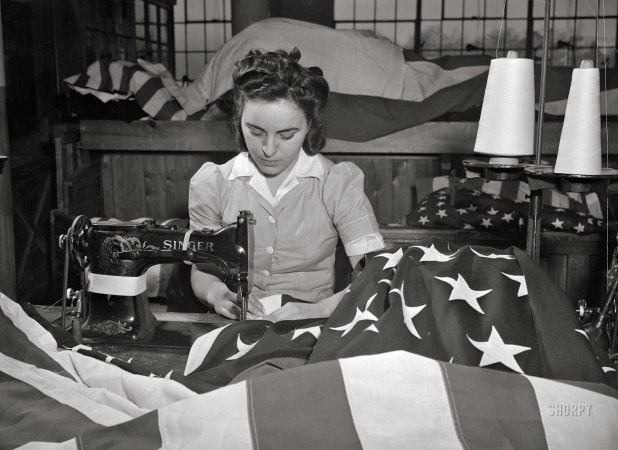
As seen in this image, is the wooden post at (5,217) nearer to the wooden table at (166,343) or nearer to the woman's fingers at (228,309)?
the wooden table at (166,343)

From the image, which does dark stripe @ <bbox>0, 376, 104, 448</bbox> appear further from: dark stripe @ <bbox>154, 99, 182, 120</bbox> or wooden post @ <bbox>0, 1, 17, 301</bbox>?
dark stripe @ <bbox>154, 99, 182, 120</bbox>

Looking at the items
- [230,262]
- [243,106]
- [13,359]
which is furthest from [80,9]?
[13,359]

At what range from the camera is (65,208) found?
12.5ft

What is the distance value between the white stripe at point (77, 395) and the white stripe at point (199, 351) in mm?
243

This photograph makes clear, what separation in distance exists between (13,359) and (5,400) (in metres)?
0.15

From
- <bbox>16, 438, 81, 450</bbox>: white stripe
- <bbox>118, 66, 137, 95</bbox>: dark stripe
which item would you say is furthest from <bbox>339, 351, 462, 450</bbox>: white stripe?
<bbox>118, 66, 137, 95</bbox>: dark stripe

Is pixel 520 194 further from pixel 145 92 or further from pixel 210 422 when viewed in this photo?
pixel 210 422

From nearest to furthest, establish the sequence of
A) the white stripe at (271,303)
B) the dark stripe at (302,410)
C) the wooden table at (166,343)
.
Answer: the dark stripe at (302,410), the wooden table at (166,343), the white stripe at (271,303)

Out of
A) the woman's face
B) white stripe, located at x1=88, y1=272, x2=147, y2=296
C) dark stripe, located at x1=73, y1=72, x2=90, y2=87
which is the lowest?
white stripe, located at x1=88, y1=272, x2=147, y2=296

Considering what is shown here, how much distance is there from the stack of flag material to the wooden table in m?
0.10

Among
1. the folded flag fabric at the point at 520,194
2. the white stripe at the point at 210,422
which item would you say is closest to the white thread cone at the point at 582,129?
the white stripe at the point at 210,422

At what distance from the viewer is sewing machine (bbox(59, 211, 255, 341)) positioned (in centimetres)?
158

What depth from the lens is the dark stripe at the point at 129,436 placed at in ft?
3.02

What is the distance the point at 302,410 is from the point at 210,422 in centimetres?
13
